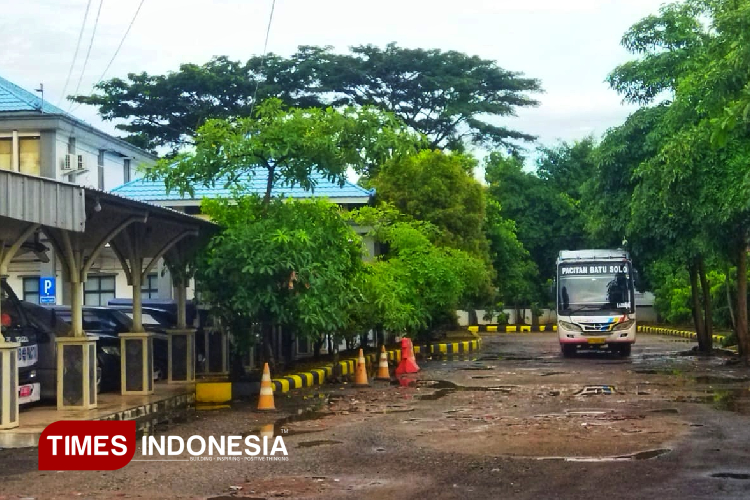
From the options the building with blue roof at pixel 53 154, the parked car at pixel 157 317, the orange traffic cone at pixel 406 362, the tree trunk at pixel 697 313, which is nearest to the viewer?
the parked car at pixel 157 317

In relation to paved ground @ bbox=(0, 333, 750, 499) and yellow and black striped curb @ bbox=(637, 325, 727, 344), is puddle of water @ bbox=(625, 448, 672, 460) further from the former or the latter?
yellow and black striped curb @ bbox=(637, 325, 727, 344)

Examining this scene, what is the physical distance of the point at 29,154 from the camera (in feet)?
124

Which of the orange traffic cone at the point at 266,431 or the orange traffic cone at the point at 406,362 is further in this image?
the orange traffic cone at the point at 406,362

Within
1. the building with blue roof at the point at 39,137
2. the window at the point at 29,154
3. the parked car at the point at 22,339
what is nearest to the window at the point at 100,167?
the building with blue roof at the point at 39,137

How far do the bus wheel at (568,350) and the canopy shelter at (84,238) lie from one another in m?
13.2

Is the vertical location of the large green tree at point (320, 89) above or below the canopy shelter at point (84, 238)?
above

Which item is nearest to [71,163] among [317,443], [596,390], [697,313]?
[697,313]

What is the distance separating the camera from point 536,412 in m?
14.4

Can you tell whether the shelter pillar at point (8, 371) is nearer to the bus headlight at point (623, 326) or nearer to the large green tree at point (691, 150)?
→ the large green tree at point (691, 150)

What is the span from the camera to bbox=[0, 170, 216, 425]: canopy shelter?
1224 cm

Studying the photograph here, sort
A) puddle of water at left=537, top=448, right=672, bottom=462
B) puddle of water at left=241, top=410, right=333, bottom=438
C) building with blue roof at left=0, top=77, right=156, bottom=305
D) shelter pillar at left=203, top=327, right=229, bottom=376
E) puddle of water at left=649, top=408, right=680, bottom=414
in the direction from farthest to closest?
building with blue roof at left=0, top=77, right=156, bottom=305, shelter pillar at left=203, top=327, right=229, bottom=376, puddle of water at left=649, top=408, right=680, bottom=414, puddle of water at left=241, top=410, right=333, bottom=438, puddle of water at left=537, top=448, right=672, bottom=462

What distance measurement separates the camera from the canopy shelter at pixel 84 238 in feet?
40.2

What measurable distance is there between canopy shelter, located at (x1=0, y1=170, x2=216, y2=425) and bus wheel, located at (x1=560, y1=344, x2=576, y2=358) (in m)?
13.2

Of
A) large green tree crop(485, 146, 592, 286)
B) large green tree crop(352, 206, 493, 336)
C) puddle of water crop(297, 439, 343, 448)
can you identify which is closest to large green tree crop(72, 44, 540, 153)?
large green tree crop(485, 146, 592, 286)
